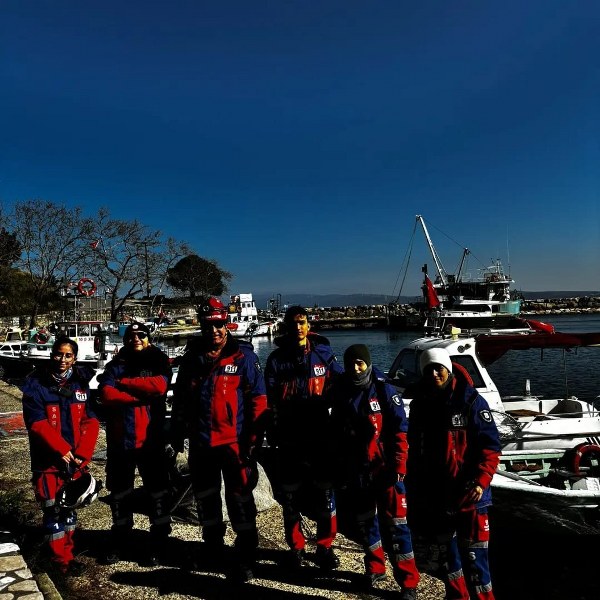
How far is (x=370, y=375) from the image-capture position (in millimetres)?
3797

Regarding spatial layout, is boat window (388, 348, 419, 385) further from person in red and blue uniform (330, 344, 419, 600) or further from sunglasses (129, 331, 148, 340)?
sunglasses (129, 331, 148, 340)

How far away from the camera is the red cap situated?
3.87 meters

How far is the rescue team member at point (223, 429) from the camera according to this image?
3.74m

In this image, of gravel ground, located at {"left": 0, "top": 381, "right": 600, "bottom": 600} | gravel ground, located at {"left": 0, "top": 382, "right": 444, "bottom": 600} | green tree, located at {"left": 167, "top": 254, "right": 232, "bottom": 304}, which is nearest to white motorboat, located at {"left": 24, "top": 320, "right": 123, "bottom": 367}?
gravel ground, located at {"left": 0, "top": 381, "right": 600, "bottom": 600}

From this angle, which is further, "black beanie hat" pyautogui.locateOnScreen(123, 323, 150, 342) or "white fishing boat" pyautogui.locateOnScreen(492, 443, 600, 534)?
"white fishing boat" pyautogui.locateOnScreen(492, 443, 600, 534)

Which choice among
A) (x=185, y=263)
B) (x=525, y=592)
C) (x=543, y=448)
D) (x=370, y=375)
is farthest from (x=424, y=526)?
(x=185, y=263)

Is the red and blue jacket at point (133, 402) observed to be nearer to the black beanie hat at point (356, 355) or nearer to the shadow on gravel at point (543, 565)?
the black beanie hat at point (356, 355)

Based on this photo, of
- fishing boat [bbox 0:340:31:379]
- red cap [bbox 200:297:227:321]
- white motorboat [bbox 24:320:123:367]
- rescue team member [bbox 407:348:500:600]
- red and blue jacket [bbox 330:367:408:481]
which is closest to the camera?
rescue team member [bbox 407:348:500:600]

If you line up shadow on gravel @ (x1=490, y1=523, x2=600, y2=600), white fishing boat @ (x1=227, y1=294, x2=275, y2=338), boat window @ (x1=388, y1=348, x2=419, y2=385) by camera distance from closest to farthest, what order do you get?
shadow on gravel @ (x1=490, y1=523, x2=600, y2=600) < boat window @ (x1=388, y1=348, x2=419, y2=385) < white fishing boat @ (x1=227, y1=294, x2=275, y2=338)

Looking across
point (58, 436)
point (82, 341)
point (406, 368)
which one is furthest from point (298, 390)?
point (82, 341)

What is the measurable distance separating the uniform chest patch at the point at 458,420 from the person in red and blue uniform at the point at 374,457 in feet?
1.63

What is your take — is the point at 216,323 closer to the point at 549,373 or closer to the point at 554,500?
the point at 554,500

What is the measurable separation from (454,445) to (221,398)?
1.74 m

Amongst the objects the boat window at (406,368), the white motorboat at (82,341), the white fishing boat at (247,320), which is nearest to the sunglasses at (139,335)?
the boat window at (406,368)
